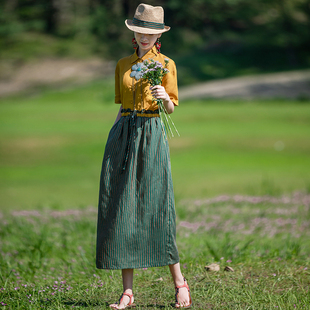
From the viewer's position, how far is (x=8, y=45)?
27.4m

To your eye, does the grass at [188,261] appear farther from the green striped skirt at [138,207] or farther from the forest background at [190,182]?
the green striped skirt at [138,207]

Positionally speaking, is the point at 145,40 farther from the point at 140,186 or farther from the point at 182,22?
the point at 182,22

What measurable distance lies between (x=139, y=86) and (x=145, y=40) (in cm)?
31

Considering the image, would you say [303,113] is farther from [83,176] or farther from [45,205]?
[45,205]

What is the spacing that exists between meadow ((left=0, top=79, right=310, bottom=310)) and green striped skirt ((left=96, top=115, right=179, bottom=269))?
351 mm

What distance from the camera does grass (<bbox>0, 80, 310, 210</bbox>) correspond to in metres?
7.48

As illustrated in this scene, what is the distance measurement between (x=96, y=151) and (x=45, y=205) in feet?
12.0

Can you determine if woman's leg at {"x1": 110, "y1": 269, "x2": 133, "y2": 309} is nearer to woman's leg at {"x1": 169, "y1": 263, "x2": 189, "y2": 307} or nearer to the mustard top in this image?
woman's leg at {"x1": 169, "y1": 263, "x2": 189, "y2": 307}

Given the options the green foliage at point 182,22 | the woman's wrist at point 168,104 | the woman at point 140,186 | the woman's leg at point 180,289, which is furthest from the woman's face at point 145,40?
the green foliage at point 182,22

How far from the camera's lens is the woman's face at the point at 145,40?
2.99m

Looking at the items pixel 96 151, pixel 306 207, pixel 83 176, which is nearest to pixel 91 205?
pixel 83 176

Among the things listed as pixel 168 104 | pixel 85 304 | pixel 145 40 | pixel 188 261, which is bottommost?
pixel 188 261

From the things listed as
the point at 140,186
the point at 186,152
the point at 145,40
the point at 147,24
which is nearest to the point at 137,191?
the point at 140,186

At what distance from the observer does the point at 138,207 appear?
115 inches
